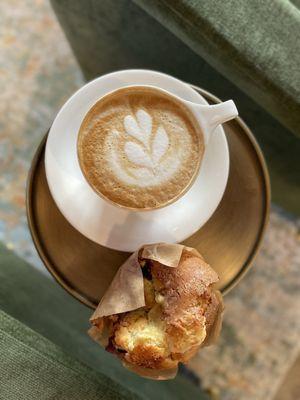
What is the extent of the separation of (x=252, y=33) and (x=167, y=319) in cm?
64

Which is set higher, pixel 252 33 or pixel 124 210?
pixel 252 33

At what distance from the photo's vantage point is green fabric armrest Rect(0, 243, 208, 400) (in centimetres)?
118

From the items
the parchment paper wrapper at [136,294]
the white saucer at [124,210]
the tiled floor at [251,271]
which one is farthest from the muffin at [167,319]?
the tiled floor at [251,271]

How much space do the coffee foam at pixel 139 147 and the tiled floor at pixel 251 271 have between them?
0.81 m

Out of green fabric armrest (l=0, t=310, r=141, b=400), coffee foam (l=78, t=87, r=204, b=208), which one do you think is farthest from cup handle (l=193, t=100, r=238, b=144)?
green fabric armrest (l=0, t=310, r=141, b=400)

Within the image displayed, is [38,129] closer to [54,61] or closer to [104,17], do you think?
[54,61]

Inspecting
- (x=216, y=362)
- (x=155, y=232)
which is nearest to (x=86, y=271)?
(x=155, y=232)

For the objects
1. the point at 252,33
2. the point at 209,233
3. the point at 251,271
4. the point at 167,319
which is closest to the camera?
the point at 167,319

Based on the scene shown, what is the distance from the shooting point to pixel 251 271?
72.0 inches

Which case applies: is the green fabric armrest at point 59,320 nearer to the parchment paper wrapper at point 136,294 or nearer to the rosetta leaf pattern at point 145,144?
the parchment paper wrapper at point 136,294

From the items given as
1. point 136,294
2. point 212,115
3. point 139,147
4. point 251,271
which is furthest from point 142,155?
point 251,271

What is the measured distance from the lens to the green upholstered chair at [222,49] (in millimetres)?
1110

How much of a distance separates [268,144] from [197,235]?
40 centimetres

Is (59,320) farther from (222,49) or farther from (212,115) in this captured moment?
(222,49)
